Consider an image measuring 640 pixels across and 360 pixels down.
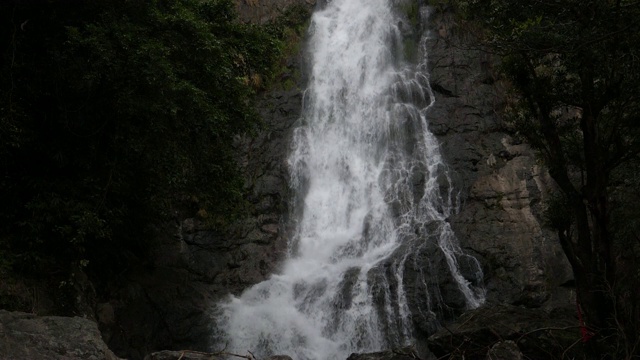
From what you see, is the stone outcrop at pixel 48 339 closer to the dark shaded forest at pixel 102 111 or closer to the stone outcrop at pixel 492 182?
the dark shaded forest at pixel 102 111

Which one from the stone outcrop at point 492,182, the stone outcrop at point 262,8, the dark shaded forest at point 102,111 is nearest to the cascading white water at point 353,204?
the stone outcrop at point 492,182

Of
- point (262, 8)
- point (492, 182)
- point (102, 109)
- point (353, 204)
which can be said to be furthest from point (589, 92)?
point (262, 8)

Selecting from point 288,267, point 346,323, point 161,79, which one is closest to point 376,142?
point 288,267

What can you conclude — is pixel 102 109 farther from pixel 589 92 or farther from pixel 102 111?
pixel 589 92

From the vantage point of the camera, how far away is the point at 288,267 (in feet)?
49.7

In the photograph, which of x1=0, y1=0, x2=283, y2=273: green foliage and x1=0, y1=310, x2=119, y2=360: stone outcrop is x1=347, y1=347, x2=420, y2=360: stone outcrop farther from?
x1=0, y1=0, x2=283, y2=273: green foliage

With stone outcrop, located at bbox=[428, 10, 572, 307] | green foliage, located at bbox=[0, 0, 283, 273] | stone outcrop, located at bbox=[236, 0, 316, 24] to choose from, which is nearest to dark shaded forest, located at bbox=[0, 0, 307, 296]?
green foliage, located at bbox=[0, 0, 283, 273]

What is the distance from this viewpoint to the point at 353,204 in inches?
649

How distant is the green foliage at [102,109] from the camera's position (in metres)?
8.25

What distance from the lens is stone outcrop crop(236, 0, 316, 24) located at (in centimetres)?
2222

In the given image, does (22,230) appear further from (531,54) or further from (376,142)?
(376,142)

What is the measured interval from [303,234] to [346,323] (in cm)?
Answer: 425

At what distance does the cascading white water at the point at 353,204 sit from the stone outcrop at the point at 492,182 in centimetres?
60

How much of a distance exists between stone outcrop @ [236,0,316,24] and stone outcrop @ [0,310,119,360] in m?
19.5
